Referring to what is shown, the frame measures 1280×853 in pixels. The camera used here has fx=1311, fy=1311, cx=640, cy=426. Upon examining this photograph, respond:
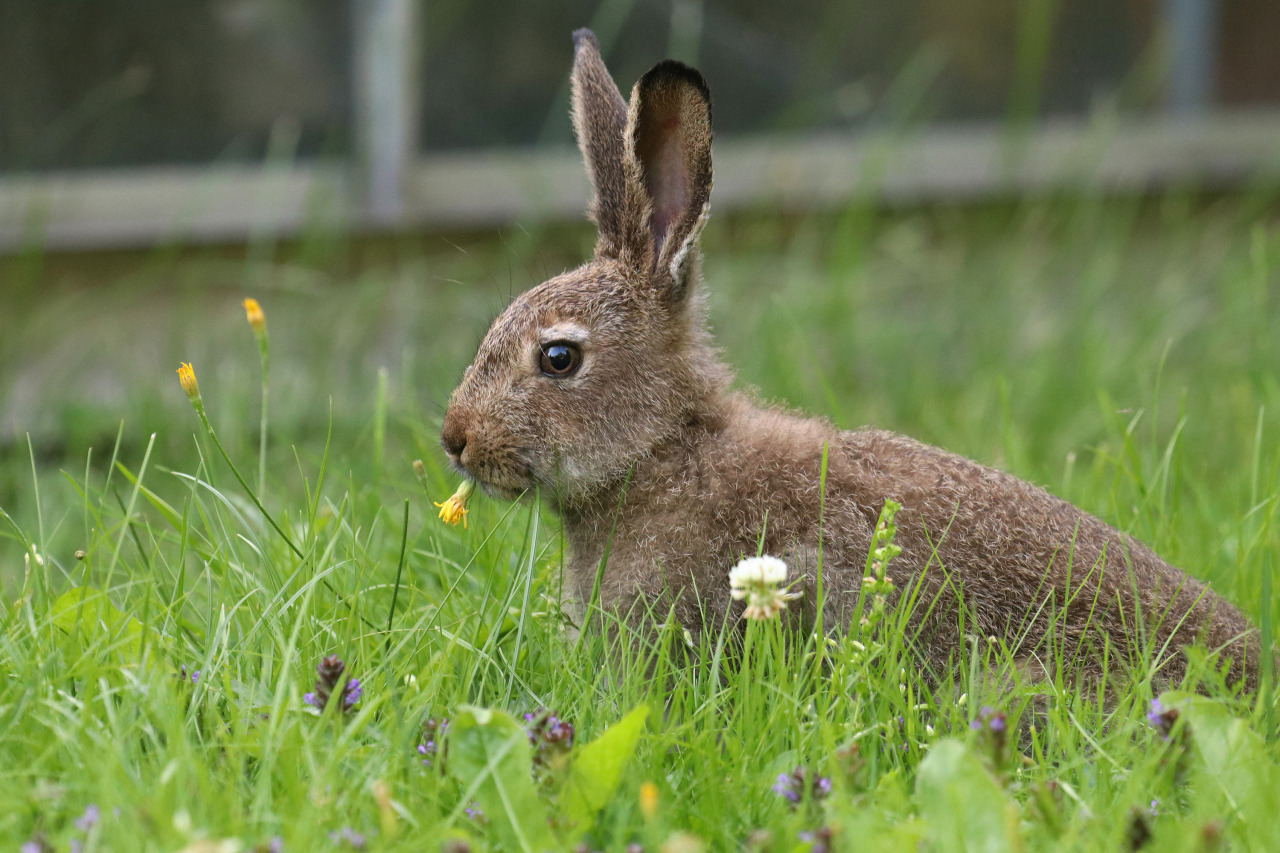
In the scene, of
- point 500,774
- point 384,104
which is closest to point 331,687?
point 500,774

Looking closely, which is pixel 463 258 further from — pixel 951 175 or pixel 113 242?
pixel 951 175

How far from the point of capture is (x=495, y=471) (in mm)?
2857

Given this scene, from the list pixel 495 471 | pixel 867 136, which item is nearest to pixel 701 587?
pixel 495 471

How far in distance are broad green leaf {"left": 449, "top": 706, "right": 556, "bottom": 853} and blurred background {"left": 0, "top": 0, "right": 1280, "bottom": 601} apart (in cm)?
248

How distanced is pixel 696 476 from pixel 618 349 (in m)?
0.34

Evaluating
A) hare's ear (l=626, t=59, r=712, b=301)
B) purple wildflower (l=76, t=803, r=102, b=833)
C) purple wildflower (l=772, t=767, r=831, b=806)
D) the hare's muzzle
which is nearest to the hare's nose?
the hare's muzzle

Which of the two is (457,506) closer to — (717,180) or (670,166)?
(670,166)

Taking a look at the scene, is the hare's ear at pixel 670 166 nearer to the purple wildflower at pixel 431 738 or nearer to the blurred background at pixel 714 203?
the purple wildflower at pixel 431 738

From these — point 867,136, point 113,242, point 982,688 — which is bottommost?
point 982,688

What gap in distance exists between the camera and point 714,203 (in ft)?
21.7

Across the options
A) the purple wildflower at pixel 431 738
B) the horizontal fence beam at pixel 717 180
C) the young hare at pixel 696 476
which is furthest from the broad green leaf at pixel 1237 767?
the horizontal fence beam at pixel 717 180

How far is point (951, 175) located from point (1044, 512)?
16.0 feet

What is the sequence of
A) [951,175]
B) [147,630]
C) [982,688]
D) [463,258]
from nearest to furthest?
1. [147,630]
2. [982,688]
3. [463,258]
4. [951,175]

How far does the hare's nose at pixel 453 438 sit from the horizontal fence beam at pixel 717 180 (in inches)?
105
